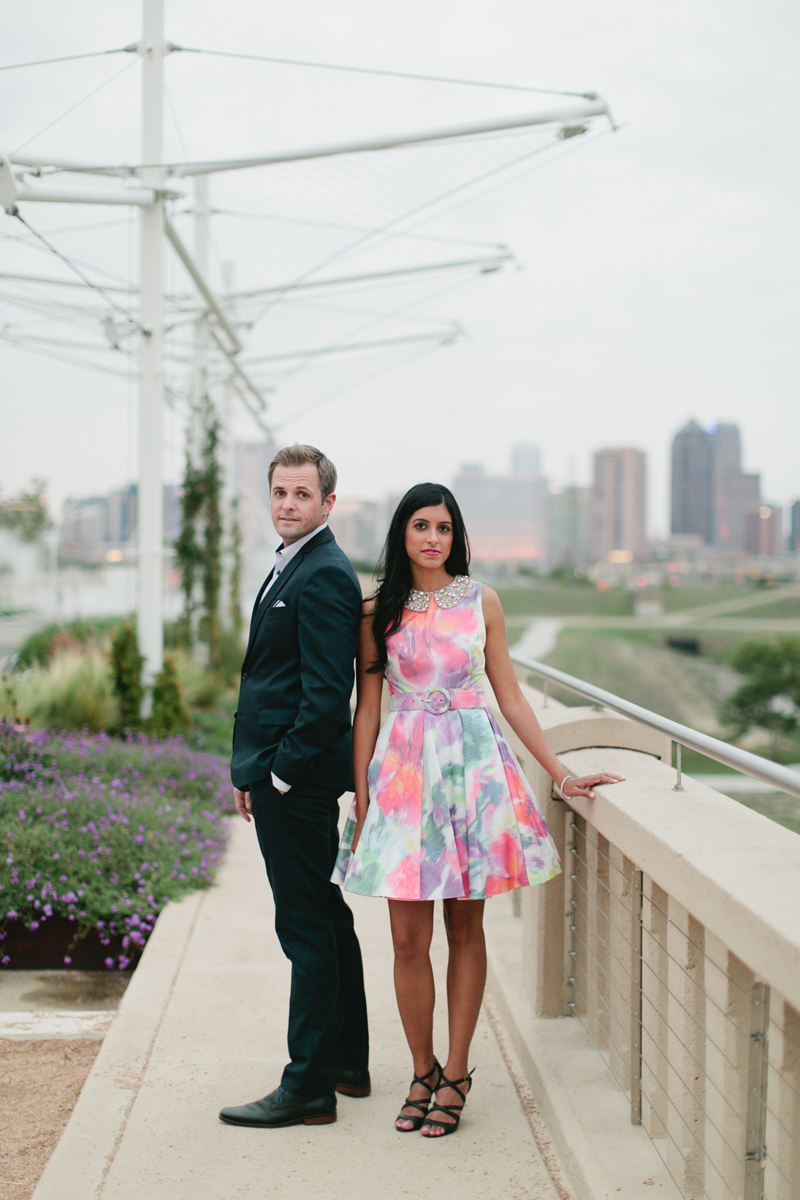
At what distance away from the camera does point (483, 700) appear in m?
2.68

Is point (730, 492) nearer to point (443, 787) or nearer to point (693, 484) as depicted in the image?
point (693, 484)

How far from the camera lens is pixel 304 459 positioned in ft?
8.80

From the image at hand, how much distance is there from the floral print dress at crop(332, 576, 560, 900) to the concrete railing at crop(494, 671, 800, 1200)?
0.26 m

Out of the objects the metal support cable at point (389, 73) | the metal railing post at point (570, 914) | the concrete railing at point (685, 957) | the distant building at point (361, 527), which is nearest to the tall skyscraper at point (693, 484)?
the distant building at point (361, 527)

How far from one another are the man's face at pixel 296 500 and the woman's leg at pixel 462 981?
1.13 m

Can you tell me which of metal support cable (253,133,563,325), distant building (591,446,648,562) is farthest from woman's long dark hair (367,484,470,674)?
distant building (591,446,648,562)

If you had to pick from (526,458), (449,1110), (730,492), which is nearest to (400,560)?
(449,1110)

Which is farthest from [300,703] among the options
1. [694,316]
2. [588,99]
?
[694,316]

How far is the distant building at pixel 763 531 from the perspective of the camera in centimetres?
12119

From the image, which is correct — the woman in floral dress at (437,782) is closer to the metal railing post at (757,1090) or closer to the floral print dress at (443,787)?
the floral print dress at (443,787)

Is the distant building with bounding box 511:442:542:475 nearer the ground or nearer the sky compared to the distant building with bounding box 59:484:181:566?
nearer the sky

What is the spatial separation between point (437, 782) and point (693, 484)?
146086 millimetres

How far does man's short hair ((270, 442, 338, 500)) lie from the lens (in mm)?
2680

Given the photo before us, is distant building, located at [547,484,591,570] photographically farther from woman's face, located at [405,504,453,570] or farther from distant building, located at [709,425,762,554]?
woman's face, located at [405,504,453,570]
